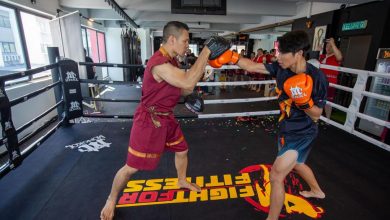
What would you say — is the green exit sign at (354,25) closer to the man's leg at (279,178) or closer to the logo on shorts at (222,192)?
the logo on shorts at (222,192)

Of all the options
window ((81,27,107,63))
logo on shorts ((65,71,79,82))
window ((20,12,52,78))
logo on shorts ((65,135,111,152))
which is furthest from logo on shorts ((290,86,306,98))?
window ((81,27,107,63))

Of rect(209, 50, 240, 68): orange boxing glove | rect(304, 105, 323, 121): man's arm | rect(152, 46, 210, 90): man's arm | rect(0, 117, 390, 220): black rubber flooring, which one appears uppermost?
rect(209, 50, 240, 68): orange boxing glove

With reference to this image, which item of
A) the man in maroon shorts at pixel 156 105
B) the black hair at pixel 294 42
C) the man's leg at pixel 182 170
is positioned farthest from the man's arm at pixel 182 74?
the man's leg at pixel 182 170

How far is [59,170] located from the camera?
2396mm

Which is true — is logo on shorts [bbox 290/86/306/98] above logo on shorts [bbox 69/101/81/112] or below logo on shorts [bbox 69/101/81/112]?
above

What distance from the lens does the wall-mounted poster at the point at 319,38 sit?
549cm

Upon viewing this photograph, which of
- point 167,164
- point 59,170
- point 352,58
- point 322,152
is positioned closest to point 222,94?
→ point 352,58

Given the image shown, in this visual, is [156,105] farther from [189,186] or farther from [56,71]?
[56,71]

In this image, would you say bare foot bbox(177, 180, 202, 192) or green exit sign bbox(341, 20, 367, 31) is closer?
bare foot bbox(177, 180, 202, 192)

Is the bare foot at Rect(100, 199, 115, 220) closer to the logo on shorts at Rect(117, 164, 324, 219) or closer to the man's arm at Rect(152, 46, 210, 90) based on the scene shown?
the logo on shorts at Rect(117, 164, 324, 219)

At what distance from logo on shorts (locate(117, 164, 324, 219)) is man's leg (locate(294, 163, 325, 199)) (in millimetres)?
80

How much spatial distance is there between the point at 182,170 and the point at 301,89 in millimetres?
1197

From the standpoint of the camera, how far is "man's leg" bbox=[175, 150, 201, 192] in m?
1.96

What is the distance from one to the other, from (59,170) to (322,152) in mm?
3107
